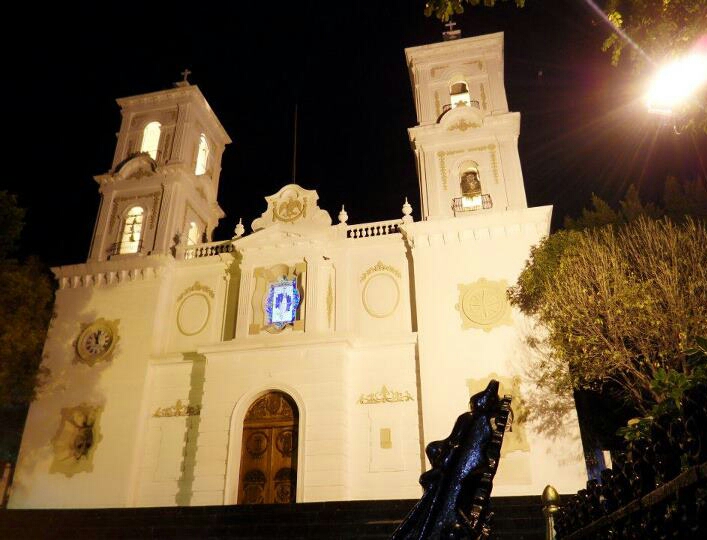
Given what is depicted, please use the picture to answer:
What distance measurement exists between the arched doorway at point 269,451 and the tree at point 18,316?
7994 millimetres

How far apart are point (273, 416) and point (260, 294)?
13.5 feet

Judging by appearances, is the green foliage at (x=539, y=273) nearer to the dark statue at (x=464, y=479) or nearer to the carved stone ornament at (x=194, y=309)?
the carved stone ornament at (x=194, y=309)

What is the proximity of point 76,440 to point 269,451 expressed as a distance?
6552 mm

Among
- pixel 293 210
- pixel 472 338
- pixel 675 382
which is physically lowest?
pixel 675 382

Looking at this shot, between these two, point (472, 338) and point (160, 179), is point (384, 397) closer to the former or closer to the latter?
point (472, 338)

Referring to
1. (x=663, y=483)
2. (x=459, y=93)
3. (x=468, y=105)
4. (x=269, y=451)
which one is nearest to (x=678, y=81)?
(x=663, y=483)

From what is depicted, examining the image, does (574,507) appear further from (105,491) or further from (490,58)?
(490,58)

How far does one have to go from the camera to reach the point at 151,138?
23.1 metres

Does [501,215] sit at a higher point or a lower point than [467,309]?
higher

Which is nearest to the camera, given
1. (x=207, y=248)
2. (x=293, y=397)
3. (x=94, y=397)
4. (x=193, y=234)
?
(x=293, y=397)

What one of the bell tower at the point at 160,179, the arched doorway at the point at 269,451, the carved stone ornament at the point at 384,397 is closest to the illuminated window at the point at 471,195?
the carved stone ornament at the point at 384,397

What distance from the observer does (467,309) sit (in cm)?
1606

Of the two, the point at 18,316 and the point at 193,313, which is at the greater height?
the point at 193,313

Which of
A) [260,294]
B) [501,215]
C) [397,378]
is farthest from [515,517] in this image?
[260,294]
